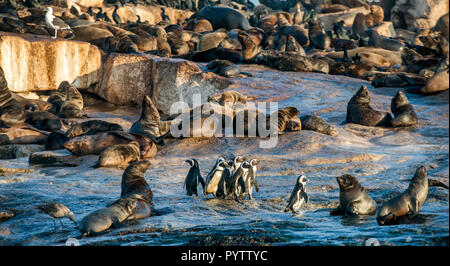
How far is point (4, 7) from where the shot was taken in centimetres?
2189

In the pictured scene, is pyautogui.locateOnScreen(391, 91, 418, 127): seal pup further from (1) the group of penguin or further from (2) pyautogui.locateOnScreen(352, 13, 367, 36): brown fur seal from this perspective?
(2) pyautogui.locateOnScreen(352, 13, 367, 36): brown fur seal

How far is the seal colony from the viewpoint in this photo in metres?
5.67

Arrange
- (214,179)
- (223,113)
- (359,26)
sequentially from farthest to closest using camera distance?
(359,26)
(223,113)
(214,179)

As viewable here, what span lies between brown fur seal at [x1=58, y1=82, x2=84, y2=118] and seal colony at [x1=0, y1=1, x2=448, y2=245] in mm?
24

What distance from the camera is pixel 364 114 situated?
10906 millimetres

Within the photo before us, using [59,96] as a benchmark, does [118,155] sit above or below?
below

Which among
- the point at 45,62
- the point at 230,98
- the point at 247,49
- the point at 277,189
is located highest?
the point at 247,49

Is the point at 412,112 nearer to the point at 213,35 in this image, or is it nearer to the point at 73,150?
the point at 73,150

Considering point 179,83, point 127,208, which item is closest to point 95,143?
point 127,208

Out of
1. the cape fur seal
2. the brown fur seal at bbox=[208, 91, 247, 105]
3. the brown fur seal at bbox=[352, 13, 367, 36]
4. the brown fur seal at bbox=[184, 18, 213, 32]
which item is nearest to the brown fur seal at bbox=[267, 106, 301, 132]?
the brown fur seal at bbox=[208, 91, 247, 105]

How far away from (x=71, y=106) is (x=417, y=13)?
2458 cm

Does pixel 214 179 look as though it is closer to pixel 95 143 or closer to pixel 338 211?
pixel 338 211

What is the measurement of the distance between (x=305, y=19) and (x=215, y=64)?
713 inches
